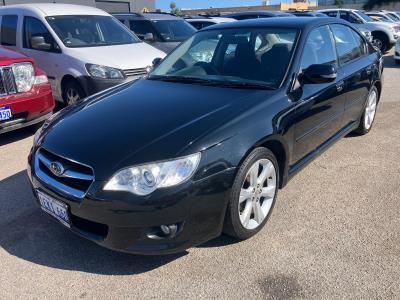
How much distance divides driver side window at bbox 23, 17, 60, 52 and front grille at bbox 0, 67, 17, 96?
1.56m

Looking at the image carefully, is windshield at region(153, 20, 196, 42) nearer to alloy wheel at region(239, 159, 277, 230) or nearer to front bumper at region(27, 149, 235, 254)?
alloy wheel at region(239, 159, 277, 230)

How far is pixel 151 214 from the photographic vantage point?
245 cm

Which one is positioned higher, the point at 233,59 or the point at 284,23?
the point at 284,23

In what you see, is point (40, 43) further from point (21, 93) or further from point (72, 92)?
point (21, 93)

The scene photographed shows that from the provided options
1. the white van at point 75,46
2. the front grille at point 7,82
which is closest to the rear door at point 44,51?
the white van at point 75,46

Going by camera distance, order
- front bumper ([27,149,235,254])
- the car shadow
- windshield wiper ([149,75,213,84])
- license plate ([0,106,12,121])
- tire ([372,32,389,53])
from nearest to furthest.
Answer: front bumper ([27,149,235,254]) → the car shadow → windshield wiper ([149,75,213,84]) → license plate ([0,106,12,121]) → tire ([372,32,389,53])

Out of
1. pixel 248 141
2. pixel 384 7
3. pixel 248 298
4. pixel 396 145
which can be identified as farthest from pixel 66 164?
pixel 384 7

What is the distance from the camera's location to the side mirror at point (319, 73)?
3.38 m

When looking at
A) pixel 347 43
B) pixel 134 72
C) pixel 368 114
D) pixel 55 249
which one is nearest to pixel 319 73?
pixel 347 43

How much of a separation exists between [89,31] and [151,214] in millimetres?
5543

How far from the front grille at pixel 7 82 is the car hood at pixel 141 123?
204 centimetres

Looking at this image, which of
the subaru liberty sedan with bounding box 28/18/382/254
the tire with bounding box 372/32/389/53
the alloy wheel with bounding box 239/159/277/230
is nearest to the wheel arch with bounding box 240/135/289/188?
the subaru liberty sedan with bounding box 28/18/382/254

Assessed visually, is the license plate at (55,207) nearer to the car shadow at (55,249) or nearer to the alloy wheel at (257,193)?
the car shadow at (55,249)

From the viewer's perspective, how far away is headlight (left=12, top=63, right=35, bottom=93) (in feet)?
17.2
